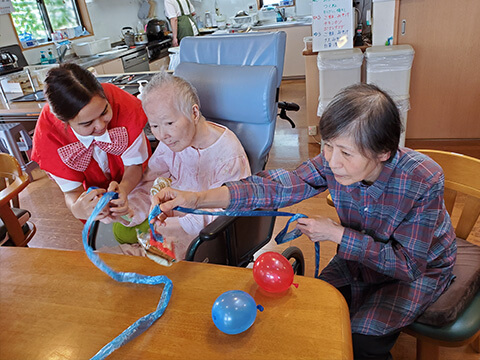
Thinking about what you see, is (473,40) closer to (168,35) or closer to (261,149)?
(261,149)

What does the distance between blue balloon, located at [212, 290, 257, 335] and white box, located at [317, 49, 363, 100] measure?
99.9 inches

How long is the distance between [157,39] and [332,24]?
3.66 m

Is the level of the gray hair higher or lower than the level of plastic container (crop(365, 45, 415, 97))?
higher

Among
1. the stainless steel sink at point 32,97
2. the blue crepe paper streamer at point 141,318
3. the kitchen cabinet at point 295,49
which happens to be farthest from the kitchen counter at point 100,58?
the blue crepe paper streamer at point 141,318

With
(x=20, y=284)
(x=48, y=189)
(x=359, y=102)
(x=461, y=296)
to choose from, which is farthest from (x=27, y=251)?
(x=48, y=189)

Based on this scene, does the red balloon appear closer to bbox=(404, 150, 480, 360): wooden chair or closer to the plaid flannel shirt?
the plaid flannel shirt

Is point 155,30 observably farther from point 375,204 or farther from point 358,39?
point 375,204

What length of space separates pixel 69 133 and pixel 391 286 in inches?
52.4

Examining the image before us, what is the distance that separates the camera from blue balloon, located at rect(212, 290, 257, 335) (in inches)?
29.6

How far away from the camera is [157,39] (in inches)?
228

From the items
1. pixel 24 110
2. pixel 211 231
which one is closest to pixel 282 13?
pixel 24 110

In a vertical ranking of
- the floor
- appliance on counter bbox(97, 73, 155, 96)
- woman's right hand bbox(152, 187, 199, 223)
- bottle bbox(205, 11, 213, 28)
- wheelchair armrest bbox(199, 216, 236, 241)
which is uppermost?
bottle bbox(205, 11, 213, 28)

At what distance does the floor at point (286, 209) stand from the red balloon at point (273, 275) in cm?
98

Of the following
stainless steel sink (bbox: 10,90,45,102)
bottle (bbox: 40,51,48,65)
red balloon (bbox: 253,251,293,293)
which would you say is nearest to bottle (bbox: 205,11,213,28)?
bottle (bbox: 40,51,48,65)
